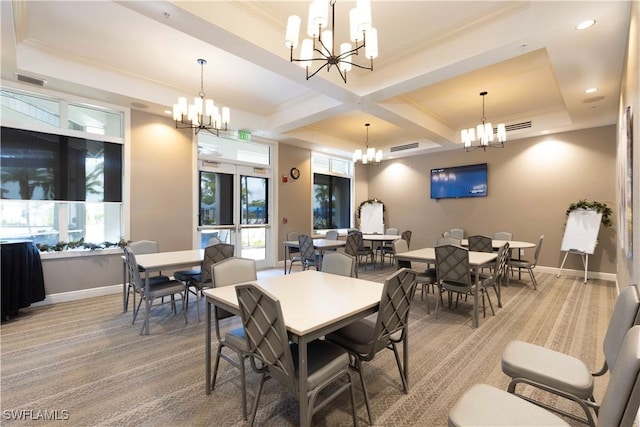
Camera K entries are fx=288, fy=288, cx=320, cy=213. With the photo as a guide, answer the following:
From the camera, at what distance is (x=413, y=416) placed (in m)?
1.94

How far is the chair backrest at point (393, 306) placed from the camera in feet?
5.98

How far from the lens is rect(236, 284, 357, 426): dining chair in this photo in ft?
4.89

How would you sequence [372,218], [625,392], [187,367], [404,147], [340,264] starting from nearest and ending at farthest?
[625,392], [187,367], [340,264], [404,147], [372,218]

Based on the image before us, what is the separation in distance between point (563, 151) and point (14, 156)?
32.0ft

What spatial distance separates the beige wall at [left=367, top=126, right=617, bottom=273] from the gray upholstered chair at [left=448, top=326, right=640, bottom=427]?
239 inches

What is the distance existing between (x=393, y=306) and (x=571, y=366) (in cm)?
104

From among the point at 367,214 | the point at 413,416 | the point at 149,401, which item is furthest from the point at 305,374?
the point at 367,214

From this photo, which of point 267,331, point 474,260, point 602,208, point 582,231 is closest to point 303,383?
point 267,331

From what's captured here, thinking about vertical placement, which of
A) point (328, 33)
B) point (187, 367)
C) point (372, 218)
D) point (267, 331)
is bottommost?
point (187, 367)

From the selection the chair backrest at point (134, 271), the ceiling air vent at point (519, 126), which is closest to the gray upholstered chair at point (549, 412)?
the chair backrest at point (134, 271)

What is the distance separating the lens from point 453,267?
3.49m

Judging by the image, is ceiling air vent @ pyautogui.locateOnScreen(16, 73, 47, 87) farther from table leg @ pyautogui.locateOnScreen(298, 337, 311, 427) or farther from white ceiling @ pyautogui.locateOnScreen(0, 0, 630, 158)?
table leg @ pyautogui.locateOnScreen(298, 337, 311, 427)

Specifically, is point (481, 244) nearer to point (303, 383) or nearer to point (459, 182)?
point (459, 182)

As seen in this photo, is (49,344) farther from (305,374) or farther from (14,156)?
(305,374)
